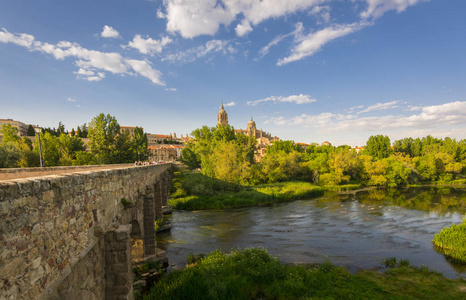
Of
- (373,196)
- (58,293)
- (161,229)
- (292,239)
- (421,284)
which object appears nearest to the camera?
(58,293)

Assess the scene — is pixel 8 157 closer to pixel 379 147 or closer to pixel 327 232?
pixel 327 232

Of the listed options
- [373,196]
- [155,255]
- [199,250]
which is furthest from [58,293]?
[373,196]

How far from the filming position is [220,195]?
3194cm

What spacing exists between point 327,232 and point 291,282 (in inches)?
394

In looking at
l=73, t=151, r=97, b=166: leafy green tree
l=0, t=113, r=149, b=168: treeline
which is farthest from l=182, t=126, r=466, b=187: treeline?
l=73, t=151, r=97, b=166: leafy green tree

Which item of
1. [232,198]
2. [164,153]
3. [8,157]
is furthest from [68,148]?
[164,153]

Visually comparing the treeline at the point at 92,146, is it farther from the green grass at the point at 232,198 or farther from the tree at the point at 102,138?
the green grass at the point at 232,198

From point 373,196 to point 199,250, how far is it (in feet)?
107

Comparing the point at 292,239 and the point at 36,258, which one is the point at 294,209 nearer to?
the point at 292,239

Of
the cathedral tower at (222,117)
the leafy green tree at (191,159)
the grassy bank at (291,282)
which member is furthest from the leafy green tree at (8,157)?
the cathedral tower at (222,117)

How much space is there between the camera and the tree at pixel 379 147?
68.2m

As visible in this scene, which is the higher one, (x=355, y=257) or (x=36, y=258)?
(x=36, y=258)

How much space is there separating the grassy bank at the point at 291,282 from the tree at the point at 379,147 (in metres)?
65.8

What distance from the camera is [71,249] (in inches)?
169
